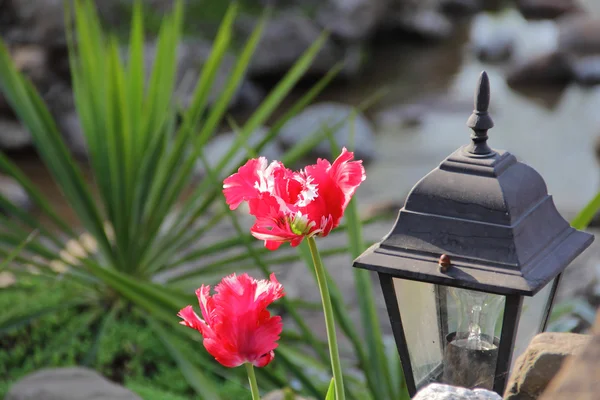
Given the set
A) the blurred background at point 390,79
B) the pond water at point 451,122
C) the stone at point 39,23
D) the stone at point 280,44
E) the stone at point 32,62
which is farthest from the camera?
the stone at point 280,44

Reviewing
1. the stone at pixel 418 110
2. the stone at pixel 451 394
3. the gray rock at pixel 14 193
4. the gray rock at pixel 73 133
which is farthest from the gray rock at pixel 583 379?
the stone at pixel 418 110

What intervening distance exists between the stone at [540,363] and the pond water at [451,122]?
3.97m

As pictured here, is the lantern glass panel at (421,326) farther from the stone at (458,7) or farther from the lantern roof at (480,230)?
the stone at (458,7)

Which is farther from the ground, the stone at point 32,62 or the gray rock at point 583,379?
the gray rock at point 583,379

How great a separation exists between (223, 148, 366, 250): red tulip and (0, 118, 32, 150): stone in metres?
5.84

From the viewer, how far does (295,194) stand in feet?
2.98

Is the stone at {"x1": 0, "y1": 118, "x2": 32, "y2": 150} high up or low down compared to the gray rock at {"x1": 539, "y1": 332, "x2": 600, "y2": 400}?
down

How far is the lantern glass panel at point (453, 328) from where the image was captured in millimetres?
1097

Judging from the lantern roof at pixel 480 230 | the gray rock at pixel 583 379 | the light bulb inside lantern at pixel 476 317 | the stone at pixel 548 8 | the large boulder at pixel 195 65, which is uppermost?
the gray rock at pixel 583 379

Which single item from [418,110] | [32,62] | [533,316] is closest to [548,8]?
[418,110]

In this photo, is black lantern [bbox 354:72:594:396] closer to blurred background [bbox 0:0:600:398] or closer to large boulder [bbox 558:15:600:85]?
blurred background [bbox 0:0:600:398]

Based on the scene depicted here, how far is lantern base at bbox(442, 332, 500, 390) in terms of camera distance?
1.12 m

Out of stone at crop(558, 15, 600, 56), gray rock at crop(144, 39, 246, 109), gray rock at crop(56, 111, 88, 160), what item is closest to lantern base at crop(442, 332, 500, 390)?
gray rock at crop(56, 111, 88, 160)

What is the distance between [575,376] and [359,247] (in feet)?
5.01
